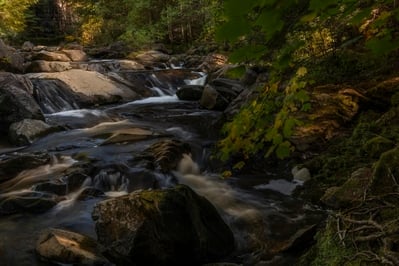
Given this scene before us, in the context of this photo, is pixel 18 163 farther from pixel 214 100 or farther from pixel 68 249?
pixel 214 100

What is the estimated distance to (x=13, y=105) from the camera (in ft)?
33.9

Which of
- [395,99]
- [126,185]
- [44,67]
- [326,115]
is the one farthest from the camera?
[44,67]

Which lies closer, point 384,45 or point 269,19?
point 269,19

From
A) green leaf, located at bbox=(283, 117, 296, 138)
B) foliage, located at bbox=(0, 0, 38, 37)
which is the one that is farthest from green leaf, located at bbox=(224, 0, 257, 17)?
foliage, located at bbox=(0, 0, 38, 37)

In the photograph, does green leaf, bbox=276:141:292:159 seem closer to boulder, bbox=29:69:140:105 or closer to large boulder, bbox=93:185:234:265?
large boulder, bbox=93:185:234:265

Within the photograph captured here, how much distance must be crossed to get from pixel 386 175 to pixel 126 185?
4.35 meters

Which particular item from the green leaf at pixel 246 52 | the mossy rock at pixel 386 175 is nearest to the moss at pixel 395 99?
the mossy rock at pixel 386 175

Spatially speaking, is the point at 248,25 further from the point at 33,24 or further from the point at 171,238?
the point at 33,24

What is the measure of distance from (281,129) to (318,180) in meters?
4.44

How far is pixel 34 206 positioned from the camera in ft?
19.9

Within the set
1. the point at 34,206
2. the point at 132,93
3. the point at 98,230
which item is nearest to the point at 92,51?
the point at 132,93

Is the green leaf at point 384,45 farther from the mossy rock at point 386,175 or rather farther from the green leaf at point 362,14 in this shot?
the mossy rock at point 386,175

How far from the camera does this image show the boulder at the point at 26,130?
30.6ft

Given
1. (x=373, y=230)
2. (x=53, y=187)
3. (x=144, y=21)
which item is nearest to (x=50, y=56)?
(x=144, y=21)
